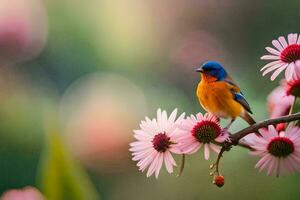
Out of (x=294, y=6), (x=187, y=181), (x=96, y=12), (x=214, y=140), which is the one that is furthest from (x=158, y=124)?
(x=96, y=12)

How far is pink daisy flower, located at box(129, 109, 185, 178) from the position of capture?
1.31 feet

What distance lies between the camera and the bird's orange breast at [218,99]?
426 millimetres

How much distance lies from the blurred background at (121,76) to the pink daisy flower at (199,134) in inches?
25.6

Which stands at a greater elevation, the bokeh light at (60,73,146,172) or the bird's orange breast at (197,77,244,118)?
the bokeh light at (60,73,146,172)

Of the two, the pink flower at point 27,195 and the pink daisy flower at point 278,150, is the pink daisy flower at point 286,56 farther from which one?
the pink flower at point 27,195

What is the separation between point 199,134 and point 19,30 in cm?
94

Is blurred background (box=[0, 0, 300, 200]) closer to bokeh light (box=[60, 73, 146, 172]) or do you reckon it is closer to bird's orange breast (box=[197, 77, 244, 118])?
bokeh light (box=[60, 73, 146, 172])

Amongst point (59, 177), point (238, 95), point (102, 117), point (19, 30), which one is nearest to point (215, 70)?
point (238, 95)

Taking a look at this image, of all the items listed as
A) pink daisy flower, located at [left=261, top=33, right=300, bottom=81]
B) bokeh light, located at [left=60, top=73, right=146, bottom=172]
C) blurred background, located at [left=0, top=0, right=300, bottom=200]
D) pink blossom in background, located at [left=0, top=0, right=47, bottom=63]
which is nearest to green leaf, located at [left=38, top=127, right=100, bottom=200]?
pink daisy flower, located at [left=261, top=33, right=300, bottom=81]

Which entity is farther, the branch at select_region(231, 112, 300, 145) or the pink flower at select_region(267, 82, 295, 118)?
the pink flower at select_region(267, 82, 295, 118)

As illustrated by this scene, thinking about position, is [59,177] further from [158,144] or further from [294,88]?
[294,88]

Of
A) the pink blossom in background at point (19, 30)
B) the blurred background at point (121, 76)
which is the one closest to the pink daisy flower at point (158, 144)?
the blurred background at point (121, 76)

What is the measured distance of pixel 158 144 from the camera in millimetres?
403

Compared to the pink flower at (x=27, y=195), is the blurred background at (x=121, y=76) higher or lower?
higher
